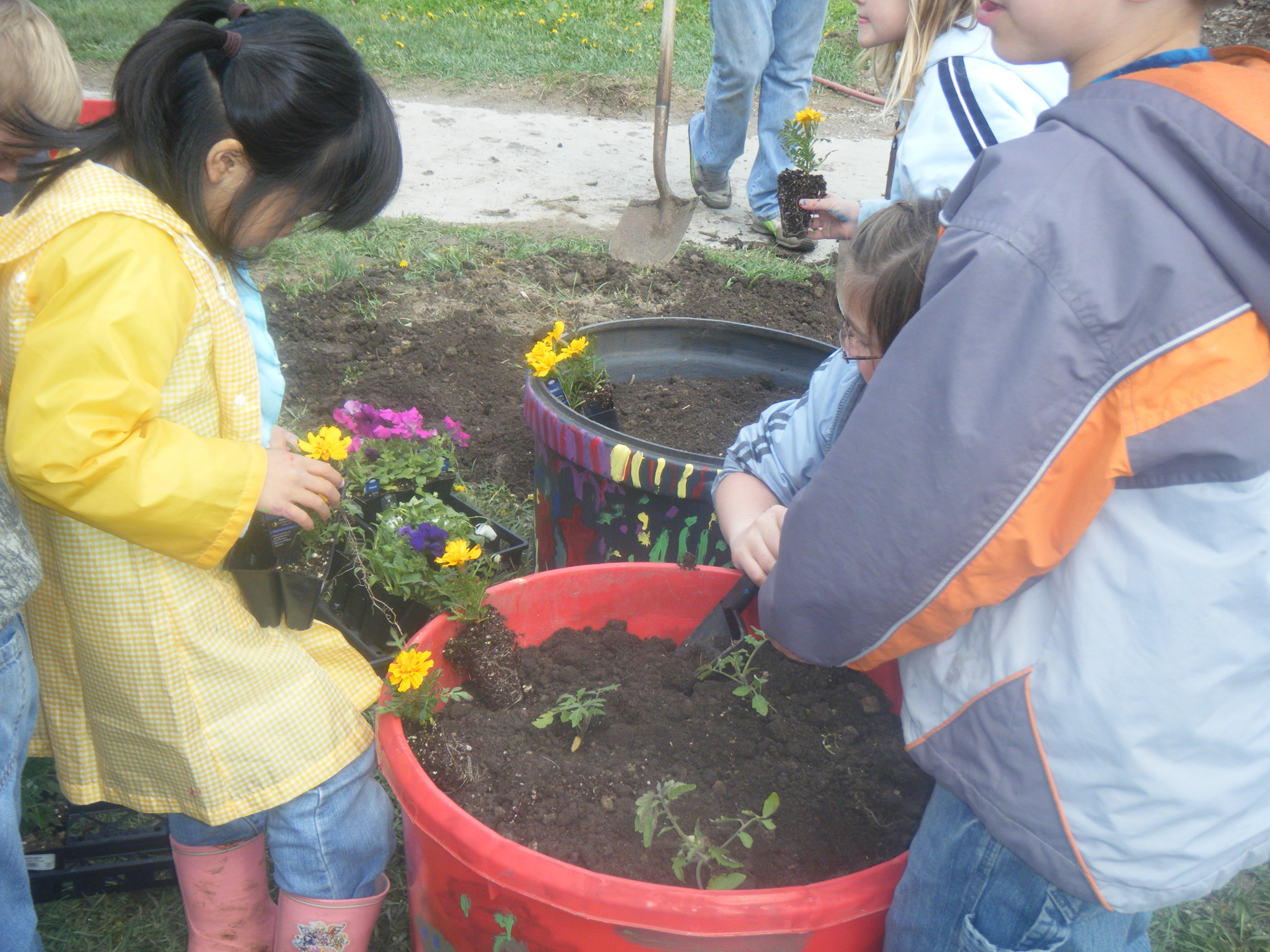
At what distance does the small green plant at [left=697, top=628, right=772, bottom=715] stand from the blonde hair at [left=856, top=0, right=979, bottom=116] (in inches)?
49.4

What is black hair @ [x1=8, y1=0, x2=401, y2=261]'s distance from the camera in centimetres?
126

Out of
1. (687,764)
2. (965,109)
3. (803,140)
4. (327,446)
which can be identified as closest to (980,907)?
(687,764)

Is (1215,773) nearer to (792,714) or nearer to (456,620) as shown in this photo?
(792,714)

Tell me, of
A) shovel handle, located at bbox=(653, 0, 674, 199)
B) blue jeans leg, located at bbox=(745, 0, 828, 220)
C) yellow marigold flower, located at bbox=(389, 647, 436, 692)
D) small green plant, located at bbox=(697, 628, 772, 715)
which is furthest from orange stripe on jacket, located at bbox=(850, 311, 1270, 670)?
blue jeans leg, located at bbox=(745, 0, 828, 220)

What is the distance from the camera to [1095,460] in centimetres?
83

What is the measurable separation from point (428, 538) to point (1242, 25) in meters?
7.53

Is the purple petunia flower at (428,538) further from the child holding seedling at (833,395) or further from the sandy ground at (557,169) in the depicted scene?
the sandy ground at (557,169)

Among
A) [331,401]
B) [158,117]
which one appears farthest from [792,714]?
[331,401]

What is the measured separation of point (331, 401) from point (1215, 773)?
104 inches

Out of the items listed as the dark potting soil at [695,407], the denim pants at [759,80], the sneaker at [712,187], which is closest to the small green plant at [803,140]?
the dark potting soil at [695,407]

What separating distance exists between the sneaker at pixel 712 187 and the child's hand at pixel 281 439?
12.7 ft

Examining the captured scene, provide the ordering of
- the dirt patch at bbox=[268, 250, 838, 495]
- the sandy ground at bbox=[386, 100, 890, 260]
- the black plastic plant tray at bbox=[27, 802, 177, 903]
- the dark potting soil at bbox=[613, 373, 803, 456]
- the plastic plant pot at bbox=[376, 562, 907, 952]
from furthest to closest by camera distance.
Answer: the sandy ground at bbox=[386, 100, 890, 260] < the dirt patch at bbox=[268, 250, 838, 495] < the dark potting soil at bbox=[613, 373, 803, 456] < the black plastic plant tray at bbox=[27, 802, 177, 903] < the plastic plant pot at bbox=[376, 562, 907, 952]

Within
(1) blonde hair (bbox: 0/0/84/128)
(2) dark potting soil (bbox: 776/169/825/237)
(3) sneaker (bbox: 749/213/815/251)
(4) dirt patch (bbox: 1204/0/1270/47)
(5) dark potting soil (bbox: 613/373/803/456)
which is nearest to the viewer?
(1) blonde hair (bbox: 0/0/84/128)

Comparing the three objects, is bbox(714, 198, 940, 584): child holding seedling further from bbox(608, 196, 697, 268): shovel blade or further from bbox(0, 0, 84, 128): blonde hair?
bbox(608, 196, 697, 268): shovel blade
